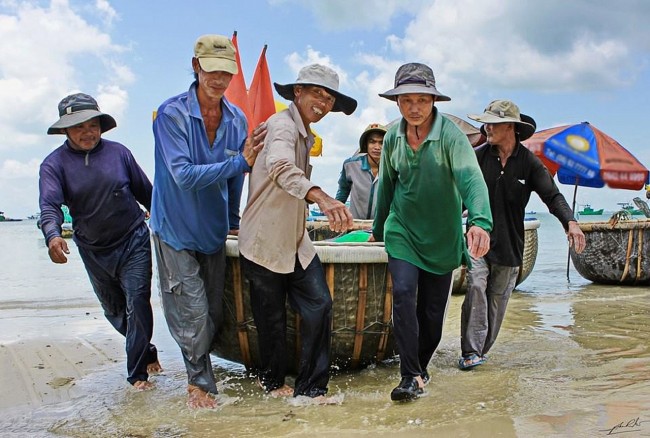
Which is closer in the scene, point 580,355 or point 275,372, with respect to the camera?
point 275,372

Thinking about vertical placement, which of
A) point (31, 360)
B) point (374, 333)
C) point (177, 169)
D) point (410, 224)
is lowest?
point (31, 360)

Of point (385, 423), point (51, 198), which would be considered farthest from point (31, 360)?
point (385, 423)

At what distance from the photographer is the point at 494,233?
167 inches

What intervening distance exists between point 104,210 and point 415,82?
6.37ft

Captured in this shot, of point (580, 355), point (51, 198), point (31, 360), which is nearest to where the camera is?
point (51, 198)

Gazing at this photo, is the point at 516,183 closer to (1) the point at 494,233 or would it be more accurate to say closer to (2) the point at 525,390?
(1) the point at 494,233

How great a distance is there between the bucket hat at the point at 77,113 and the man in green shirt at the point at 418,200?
170 cm

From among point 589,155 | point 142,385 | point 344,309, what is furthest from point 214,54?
point 589,155

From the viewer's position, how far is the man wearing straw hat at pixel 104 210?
12.7 ft

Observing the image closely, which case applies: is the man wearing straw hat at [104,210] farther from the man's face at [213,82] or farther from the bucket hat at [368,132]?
the bucket hat at [368,132]

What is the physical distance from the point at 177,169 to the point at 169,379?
5.08 ft

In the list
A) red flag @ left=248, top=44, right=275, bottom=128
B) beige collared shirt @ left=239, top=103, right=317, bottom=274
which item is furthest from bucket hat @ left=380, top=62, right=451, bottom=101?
red flag @ left=248, top=44, right=275, bottom=128

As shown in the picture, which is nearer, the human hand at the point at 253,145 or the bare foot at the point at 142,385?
the human hand at the point at 253,145

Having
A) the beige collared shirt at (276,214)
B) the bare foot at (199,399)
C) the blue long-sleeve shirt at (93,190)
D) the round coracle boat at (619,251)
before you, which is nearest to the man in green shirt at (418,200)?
the beige collared shirt at (276,214)
